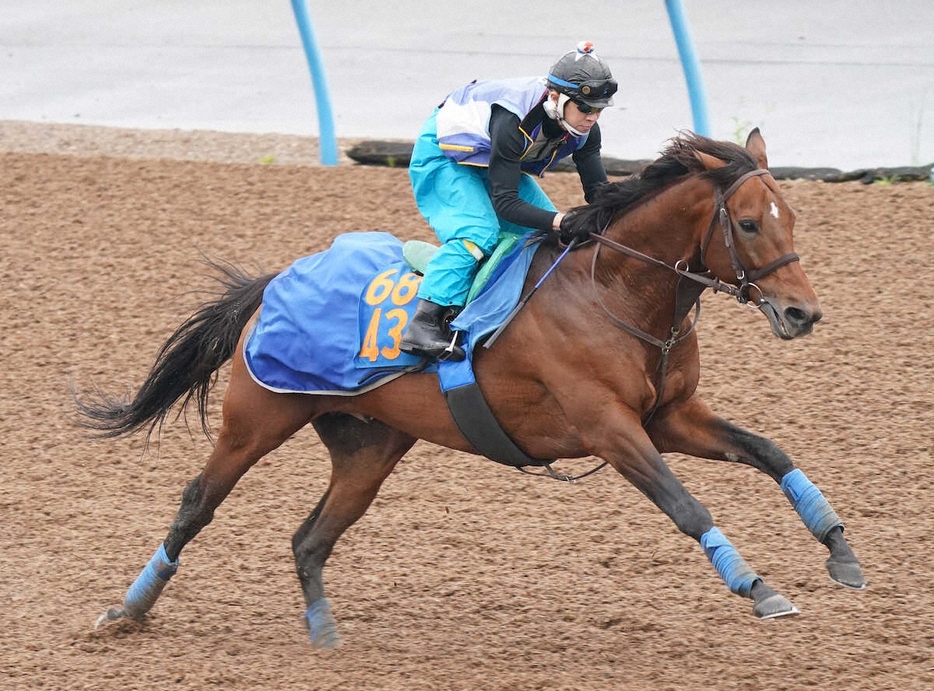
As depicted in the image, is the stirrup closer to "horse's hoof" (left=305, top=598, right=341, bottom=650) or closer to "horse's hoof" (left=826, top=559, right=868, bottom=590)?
"horse's hoof" (left=305, top=598, right=341, bottom=650)

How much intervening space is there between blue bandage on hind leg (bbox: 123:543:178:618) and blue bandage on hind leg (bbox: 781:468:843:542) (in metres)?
→ 2.41

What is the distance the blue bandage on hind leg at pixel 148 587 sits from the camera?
5473mm

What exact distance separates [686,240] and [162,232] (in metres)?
5.40

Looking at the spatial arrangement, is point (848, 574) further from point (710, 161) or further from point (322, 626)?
point (322, 626)

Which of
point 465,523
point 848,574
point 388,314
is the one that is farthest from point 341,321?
point 848,574

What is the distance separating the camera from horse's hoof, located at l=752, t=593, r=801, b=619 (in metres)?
4.32

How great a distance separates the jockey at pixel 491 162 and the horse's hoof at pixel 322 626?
3.73ft

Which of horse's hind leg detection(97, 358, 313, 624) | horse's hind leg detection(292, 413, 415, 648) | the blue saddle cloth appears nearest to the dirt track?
horse's hind leg detection(97, 358, 313, 624)

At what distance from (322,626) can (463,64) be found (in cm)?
885

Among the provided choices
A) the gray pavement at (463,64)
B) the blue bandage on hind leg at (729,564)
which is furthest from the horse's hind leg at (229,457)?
the gray pavement at (463,64)

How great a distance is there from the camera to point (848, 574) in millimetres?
4559

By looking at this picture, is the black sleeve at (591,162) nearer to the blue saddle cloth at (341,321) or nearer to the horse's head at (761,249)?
the blue saddle cloth at (341,321)

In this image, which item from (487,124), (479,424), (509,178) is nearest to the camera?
(509,178)

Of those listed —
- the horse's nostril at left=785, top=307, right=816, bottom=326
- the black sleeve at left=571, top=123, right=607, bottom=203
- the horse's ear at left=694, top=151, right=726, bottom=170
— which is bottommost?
the horse's nostril at left=785, top=307, right=816, bottom=326
